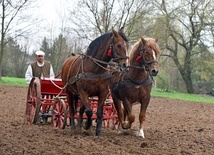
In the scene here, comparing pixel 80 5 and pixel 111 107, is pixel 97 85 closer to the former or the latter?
pixel 111 107

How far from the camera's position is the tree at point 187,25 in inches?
1333

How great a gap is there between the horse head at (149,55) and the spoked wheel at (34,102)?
2.38 m

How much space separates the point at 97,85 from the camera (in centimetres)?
703

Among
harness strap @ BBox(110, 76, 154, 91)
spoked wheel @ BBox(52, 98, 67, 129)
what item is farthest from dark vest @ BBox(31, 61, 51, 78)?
harness strap @ BBox(110, 76, 154, 91)

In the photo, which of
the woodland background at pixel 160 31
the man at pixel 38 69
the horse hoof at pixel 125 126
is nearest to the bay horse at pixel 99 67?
the horse hoof at pixel 125 126

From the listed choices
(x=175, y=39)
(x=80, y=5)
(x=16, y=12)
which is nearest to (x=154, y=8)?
(x=175, y=39)

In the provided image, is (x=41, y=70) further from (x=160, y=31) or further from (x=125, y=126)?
(x=160, y=31)

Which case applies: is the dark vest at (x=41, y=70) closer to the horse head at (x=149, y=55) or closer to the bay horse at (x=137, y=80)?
the bay horse at (x=137, y=80)

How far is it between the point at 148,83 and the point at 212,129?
3143 mm

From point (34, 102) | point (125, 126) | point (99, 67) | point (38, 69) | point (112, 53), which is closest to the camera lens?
point (112, 53)

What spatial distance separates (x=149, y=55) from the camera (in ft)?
23.7

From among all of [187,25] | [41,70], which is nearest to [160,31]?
[187,25]

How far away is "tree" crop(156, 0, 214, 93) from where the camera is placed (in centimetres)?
3385

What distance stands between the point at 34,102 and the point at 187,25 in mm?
28410
